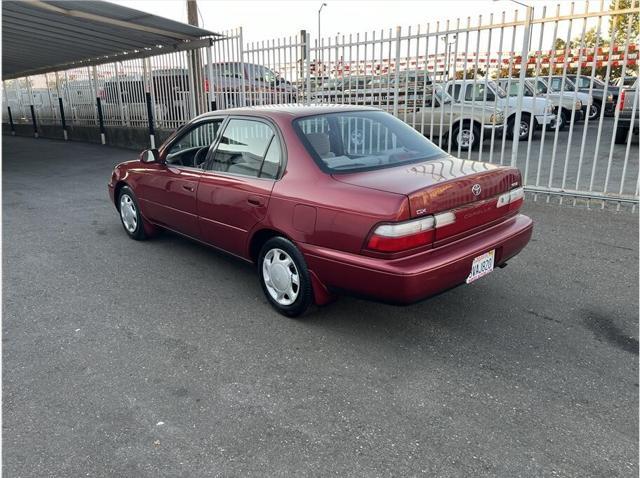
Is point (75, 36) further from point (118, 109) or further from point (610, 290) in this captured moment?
point (610, 290)

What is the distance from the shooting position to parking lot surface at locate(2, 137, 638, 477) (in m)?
2.35

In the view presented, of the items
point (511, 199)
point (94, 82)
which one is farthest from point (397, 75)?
point (94, 82)

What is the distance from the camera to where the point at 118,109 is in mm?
15289

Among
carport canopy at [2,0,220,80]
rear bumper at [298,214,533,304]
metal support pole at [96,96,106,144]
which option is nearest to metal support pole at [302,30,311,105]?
carport canopy at [2,0,220,80]

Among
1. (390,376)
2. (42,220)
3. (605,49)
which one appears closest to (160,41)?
(42,220)

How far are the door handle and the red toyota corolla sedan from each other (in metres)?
0.01

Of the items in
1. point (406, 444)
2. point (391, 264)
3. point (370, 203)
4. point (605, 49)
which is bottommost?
point (406, 444)

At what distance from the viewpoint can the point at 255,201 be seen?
3.72 m

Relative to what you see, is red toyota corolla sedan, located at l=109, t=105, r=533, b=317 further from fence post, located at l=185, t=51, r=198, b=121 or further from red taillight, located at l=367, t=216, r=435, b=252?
fence post, located at l=185, t=51, r=198, b=121

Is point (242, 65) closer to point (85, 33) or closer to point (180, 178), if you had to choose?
point (85, 33)

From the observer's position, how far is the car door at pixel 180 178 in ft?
14.6

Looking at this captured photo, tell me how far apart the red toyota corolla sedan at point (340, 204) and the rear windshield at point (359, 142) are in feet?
0.04

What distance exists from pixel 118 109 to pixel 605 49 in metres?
13.6

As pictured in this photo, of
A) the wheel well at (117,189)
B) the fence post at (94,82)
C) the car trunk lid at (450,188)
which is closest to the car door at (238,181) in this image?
the car trunk lid at (450,188)
